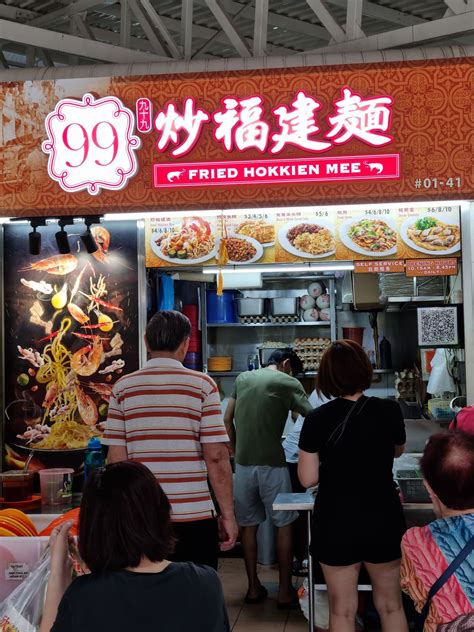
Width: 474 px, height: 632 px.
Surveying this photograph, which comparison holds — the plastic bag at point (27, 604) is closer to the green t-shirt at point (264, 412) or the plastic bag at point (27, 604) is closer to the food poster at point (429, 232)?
the green t-shirt at point (264, 412)

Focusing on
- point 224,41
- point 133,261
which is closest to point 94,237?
point 133,261

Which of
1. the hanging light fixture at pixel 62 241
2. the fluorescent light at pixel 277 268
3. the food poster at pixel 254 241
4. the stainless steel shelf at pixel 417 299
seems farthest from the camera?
the stainless steel shelf at pixel 417 299

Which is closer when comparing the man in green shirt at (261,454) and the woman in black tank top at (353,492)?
the woman in black tank top at (353,492)

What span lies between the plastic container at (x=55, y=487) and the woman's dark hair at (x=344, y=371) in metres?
2.17

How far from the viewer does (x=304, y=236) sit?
6105mm

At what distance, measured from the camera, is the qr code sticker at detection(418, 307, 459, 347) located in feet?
19.1

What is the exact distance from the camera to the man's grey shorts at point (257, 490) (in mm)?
6047

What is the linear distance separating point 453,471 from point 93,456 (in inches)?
135

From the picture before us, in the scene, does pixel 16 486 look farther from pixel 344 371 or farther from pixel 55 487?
pixel 344 371

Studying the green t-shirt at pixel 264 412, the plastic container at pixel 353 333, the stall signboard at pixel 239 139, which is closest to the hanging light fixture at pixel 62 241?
the stall signboard at pixel 239 139

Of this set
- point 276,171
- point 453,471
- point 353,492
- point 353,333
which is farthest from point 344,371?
point 353,333

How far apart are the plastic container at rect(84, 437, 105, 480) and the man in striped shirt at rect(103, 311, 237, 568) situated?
1811mm

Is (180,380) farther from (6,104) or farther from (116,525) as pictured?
(6,104)

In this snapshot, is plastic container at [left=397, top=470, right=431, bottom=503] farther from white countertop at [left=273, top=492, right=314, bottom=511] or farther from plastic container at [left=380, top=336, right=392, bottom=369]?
plastic container at [left=380, top=336, right=392, bottom=369]
